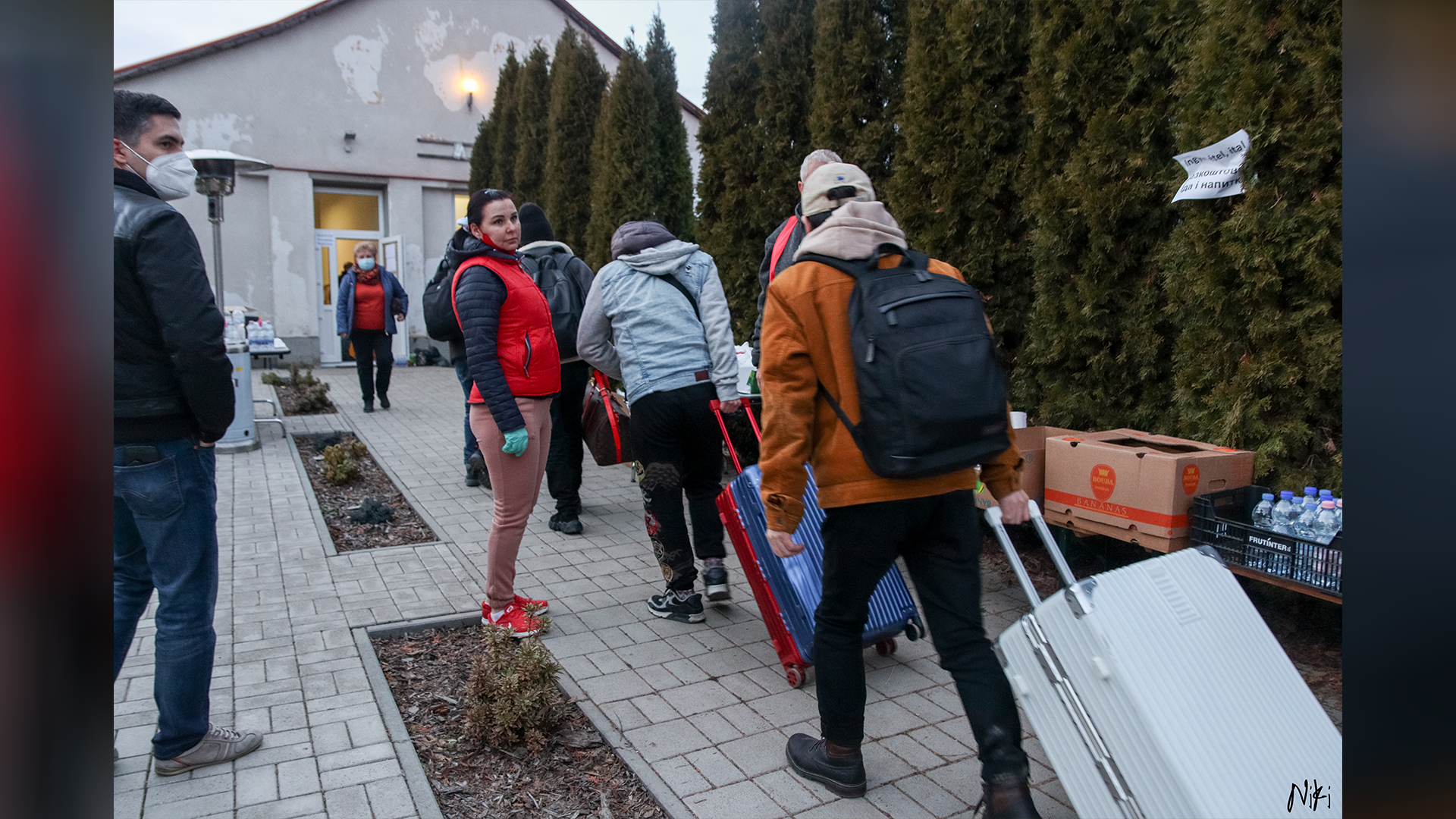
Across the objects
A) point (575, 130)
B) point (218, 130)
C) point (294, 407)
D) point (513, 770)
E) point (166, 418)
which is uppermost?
point (218, 130)

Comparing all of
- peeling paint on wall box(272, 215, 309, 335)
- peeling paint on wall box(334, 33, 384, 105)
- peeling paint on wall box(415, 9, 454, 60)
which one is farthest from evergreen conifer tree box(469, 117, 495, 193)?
peeling paint on wall box(272, 215, 309, 335)

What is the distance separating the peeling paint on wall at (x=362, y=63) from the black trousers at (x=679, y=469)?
1612cm

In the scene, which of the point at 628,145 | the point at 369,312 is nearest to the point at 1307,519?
the point at 628,145

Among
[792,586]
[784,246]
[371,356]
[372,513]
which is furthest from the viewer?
[371,356]

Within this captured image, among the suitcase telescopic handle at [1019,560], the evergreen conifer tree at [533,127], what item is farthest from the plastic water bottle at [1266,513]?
the evergreen conifer tree at [533,127]

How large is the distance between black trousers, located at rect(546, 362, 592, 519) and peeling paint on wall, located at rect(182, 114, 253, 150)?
13453 millimetres

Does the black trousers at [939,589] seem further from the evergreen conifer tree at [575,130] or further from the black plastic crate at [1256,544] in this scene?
the evergreen conifer tree at [575,130]

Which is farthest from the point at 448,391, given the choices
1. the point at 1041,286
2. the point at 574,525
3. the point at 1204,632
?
the point at 1204,632

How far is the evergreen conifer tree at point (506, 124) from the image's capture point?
1664cm

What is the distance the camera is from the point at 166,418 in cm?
290

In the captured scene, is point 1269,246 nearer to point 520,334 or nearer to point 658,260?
point 658,260

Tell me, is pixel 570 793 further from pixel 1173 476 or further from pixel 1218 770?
pixel 1173 476
